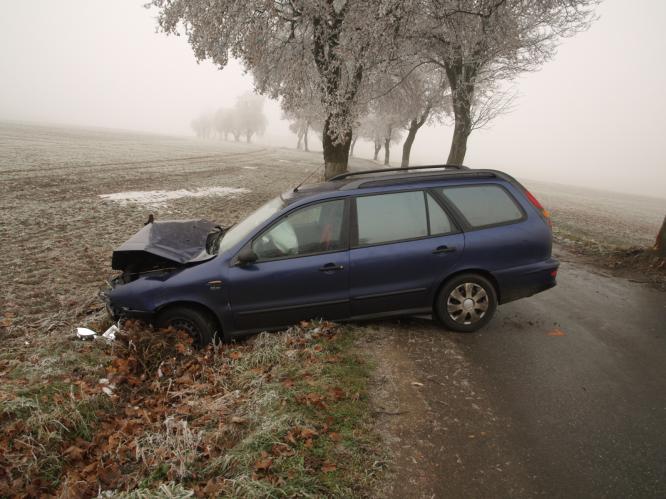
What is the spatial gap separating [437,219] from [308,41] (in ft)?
32.4

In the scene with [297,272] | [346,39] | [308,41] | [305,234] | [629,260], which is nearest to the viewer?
[297,272]

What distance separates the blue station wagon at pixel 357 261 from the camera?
4398 mm

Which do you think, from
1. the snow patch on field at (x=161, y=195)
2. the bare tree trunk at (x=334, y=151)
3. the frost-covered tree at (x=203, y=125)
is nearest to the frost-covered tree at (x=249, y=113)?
the frost-covered tree at (x=203, y=125)

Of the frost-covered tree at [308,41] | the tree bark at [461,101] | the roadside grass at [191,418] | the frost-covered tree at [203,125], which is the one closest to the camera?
the roadside grass at [191,418]

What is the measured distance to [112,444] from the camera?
312 cm

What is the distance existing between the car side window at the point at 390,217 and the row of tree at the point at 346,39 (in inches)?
262

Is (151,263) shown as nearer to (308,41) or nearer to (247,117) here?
(308,41)

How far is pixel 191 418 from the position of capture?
3.43 m

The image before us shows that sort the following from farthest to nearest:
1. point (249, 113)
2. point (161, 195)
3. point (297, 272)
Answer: point (249, 113) → point (161, 195) → point (297, 272)

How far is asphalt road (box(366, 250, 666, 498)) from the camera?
9.12 ft

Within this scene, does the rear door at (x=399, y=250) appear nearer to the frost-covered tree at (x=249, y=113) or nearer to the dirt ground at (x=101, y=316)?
the dirt ground at (x=101, y=316)

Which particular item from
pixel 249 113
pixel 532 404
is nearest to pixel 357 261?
pixel 532 404

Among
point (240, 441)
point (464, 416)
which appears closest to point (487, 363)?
point (464, 416)

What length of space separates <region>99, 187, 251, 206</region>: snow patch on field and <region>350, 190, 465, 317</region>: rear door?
10161 millimetres
